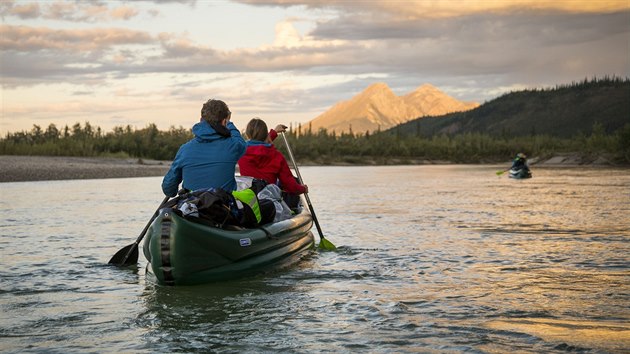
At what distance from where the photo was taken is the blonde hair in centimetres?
1103

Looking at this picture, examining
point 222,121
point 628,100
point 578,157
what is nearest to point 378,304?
point 222,121

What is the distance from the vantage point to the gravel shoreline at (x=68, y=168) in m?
34.7

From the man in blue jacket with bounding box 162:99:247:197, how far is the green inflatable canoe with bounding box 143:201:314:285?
63cm

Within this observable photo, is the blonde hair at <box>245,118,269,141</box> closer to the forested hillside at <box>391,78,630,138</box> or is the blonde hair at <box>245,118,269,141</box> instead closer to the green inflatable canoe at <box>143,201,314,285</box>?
the green inflatable canoe at <box>143,201,314,285</box>

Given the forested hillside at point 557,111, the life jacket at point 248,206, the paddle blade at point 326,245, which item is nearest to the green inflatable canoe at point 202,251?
the life jacket at point 248,206

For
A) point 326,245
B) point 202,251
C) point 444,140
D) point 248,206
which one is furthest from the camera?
point 444,140

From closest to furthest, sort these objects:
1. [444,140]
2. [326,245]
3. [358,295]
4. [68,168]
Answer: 1. [358,295]
2. [326,245]
3. [68,168]
4. [444,140]

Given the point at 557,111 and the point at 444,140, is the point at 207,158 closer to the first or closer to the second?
the point at 444,140

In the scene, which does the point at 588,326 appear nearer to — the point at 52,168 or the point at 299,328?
the point at 299,328

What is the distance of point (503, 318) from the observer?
7113 millimetres

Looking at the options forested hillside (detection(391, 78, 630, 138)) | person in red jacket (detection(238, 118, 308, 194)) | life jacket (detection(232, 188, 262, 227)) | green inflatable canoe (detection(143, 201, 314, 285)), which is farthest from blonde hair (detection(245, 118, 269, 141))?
forested hillside (detection(391, 78, 630, 138))

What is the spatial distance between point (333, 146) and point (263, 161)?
6360cm

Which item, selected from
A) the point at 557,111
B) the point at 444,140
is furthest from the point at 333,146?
the point at 557,111

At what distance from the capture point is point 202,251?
8.51 metres
